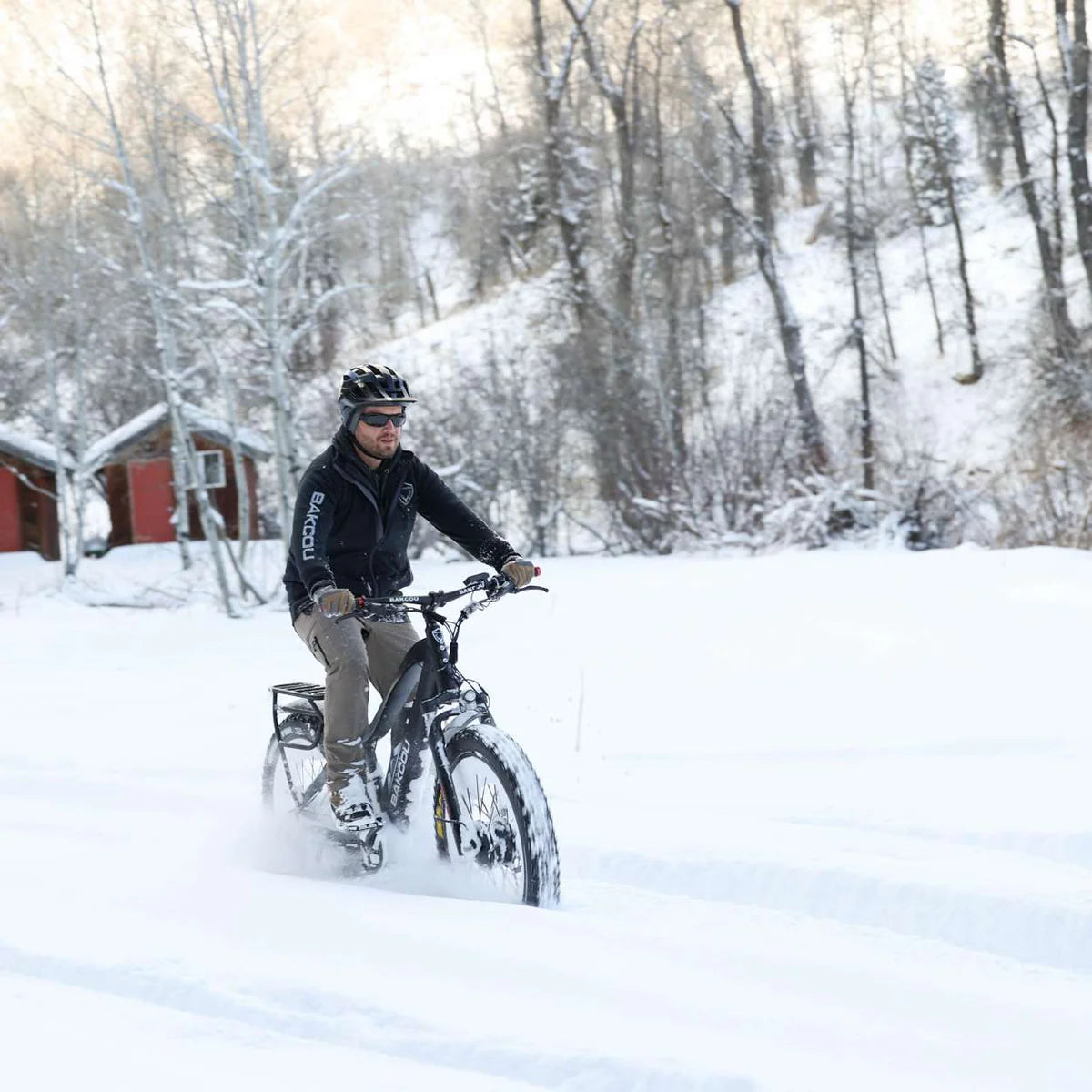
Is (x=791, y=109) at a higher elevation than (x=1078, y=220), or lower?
higher

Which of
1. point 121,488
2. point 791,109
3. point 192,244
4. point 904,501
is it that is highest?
point 791,109

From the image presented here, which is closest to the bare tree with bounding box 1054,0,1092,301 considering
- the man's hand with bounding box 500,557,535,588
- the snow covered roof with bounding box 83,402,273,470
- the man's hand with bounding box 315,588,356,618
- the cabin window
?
the snow covered roof with bounding box 83,402,273,470

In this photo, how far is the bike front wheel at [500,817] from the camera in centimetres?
421

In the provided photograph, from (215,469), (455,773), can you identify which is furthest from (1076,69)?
(215,469)

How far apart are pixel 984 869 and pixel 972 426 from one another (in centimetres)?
2882

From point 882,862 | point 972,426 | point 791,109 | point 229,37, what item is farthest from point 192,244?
point 791,109

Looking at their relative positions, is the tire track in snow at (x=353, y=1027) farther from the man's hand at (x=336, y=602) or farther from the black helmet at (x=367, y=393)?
the black helmet at (x=367, y=393)

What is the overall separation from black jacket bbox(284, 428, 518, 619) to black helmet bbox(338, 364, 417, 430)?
0.30ft

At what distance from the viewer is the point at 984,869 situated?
4.63 m

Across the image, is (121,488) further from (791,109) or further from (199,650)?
(791,109)

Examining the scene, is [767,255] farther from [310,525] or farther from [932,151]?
[932,151]

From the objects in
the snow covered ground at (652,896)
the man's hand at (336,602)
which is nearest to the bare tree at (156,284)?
the snow covered ground at (652,896)

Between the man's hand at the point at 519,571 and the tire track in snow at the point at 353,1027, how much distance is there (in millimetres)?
1795

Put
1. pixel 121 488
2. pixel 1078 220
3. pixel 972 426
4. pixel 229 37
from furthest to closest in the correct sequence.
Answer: pixel 121 488 < pixel 972 426 < pixel 1078 220 < pixel 229 37
